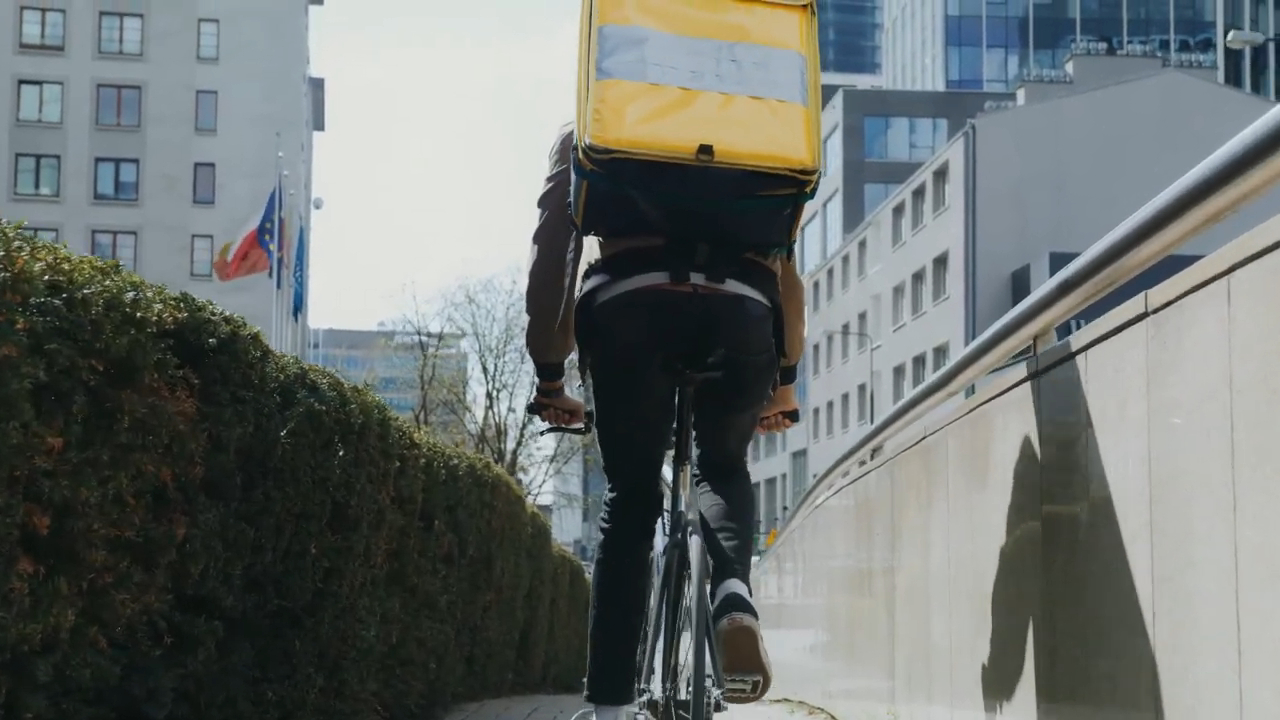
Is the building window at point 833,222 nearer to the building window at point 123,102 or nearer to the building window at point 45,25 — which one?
the building window at point 123,102

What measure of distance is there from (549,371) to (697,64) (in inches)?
38.4

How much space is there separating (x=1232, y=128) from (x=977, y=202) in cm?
841

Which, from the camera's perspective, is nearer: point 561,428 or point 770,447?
point 561,428

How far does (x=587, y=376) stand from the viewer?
3.98 m

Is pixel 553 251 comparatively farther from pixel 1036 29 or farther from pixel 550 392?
pixel 1036 29

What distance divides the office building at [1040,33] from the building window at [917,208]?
89.2ft

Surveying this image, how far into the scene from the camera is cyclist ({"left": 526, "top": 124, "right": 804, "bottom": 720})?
3678 mm

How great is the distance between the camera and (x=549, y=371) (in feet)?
13.7

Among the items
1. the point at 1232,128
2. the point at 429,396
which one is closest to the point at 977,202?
the point at 1232,128

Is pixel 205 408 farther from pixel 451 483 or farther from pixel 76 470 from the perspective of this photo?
pixel 451 483

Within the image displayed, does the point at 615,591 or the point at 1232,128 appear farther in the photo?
the point at 1232,128

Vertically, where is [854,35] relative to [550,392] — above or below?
above

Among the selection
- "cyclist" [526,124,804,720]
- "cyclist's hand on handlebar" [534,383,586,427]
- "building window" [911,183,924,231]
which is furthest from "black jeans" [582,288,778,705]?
"building window" [911,183,924,231]

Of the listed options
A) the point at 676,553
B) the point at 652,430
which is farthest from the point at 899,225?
the point at 652,430
